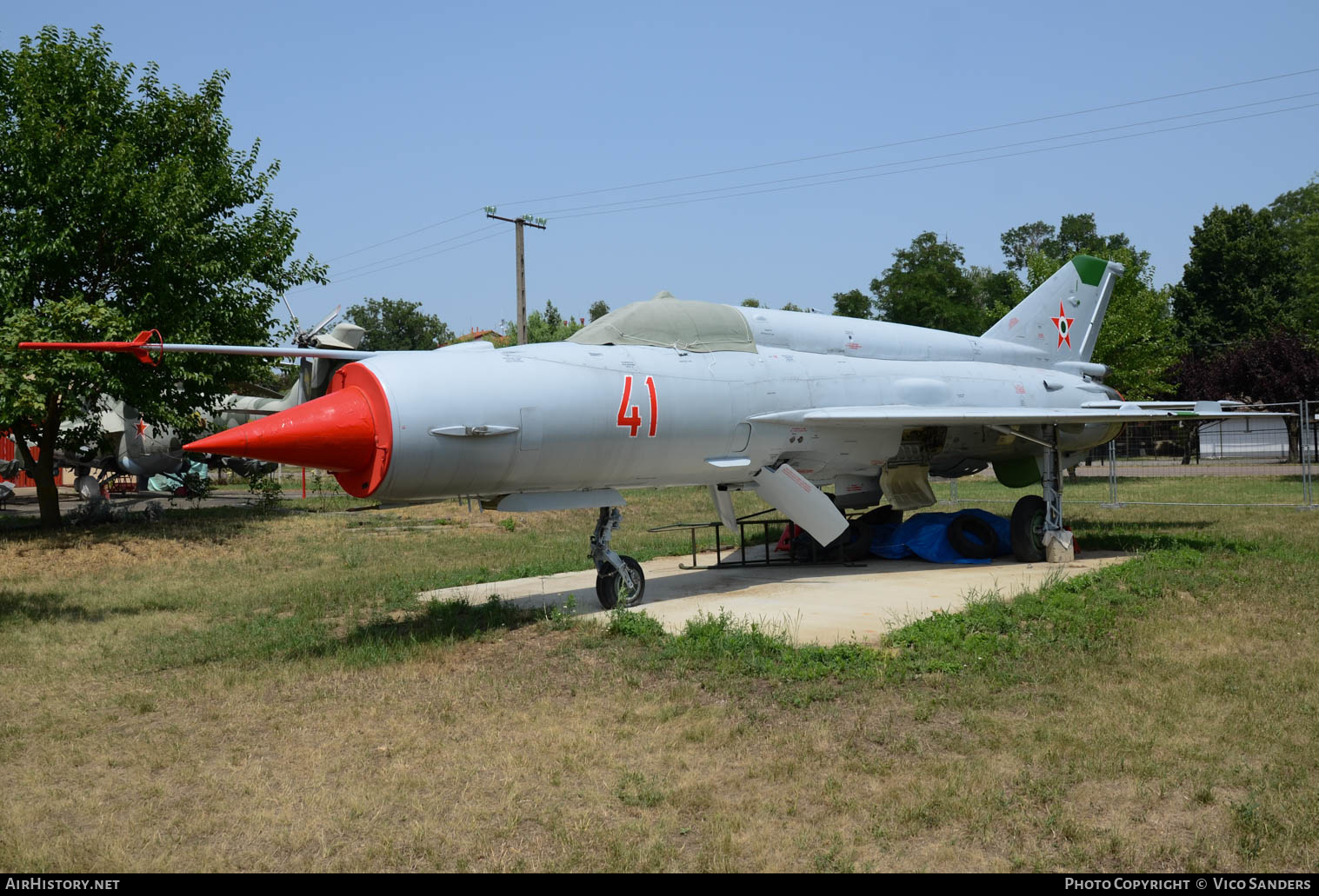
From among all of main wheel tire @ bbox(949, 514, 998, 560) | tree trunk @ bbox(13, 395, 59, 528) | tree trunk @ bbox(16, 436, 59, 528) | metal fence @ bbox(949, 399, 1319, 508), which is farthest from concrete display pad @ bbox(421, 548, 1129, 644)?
tree trunk @ bbox(16, 436, 59, 528)

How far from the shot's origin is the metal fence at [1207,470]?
72.6 ft

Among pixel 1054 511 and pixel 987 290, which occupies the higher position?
pixel 987 290

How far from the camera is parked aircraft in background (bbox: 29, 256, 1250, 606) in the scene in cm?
817

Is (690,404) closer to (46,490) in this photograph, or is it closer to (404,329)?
(46,490)

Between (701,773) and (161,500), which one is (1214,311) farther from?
(701,773)

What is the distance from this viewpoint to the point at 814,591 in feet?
37.2

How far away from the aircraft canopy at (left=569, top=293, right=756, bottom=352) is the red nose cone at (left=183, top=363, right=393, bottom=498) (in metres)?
2.71

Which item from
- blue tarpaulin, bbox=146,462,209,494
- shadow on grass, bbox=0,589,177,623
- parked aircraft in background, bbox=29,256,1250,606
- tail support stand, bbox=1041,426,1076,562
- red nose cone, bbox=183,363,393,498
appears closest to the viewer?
red nose cone, bbox=183,363,393,498

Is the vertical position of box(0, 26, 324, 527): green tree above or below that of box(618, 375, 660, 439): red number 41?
above

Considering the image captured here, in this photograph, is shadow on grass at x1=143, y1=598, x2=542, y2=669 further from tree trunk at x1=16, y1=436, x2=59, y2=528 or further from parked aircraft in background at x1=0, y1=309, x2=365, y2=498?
parked aircraft in background at x1=0, y1=309, x2=365, y2=498

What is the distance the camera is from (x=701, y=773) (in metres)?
5.54

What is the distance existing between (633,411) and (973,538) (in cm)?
688

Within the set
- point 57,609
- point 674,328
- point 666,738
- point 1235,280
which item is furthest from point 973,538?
point 1235,280

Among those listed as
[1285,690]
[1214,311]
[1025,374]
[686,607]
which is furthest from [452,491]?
[1214,311]
